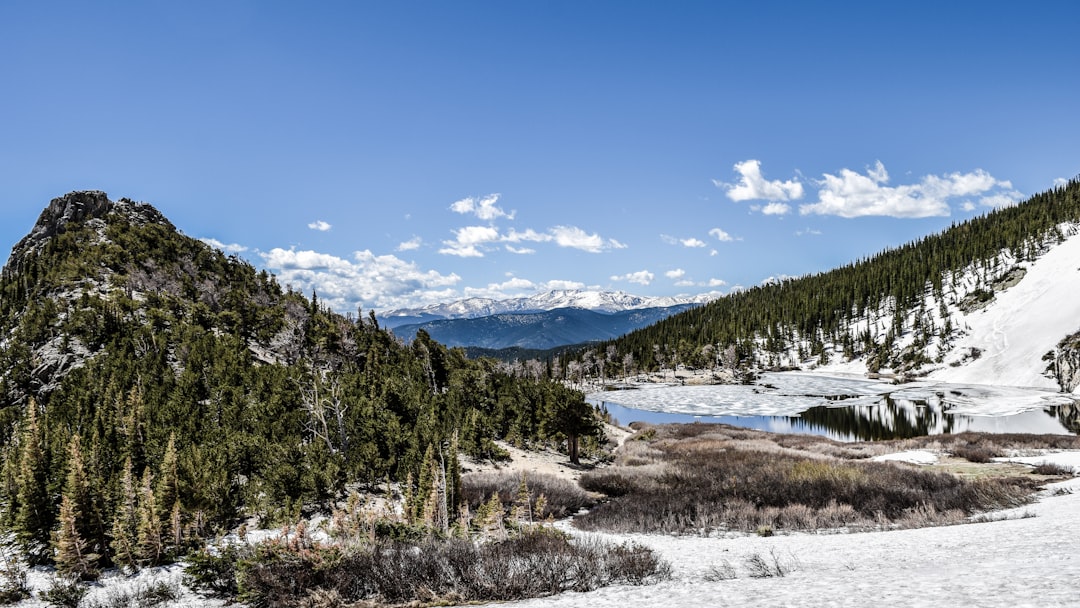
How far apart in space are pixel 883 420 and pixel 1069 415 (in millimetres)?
18007

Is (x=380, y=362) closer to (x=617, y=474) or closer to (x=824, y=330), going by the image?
(x=617, y=474)

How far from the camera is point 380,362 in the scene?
4756 cm

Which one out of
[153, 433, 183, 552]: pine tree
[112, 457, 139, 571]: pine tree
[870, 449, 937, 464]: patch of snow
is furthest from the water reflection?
[112, 457, 139, 571]: pine tree

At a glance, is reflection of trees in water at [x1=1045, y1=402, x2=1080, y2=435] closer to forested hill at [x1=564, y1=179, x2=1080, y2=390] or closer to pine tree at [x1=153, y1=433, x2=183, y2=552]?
forested hill at [x1=564, y1=179, x2=1080, y2=390]

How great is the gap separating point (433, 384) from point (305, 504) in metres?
28.1

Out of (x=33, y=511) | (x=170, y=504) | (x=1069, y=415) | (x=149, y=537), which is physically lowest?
(x=1069, y=415)

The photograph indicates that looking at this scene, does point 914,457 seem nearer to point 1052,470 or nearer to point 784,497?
point 1052,470

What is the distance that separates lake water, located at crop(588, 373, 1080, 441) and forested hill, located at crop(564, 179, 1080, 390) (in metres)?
26.5

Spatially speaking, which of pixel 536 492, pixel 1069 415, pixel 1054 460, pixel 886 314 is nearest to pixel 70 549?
pixel 536 492

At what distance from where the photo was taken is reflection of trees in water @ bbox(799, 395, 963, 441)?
180 ft

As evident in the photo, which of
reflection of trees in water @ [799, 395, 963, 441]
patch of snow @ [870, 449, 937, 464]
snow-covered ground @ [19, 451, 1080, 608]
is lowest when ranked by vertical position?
reflection of trees in water @ [799, 395, 963, 441]

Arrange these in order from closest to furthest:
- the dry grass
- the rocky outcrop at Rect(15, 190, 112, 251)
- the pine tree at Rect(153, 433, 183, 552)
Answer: the pine tree at Rect(153, 433, 183, 552) < the dry grass < the rocky outcrop at Rect(15, 190, 112, 251)

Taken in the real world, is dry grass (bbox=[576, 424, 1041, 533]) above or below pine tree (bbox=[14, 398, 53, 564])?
below

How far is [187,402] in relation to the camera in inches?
1074
